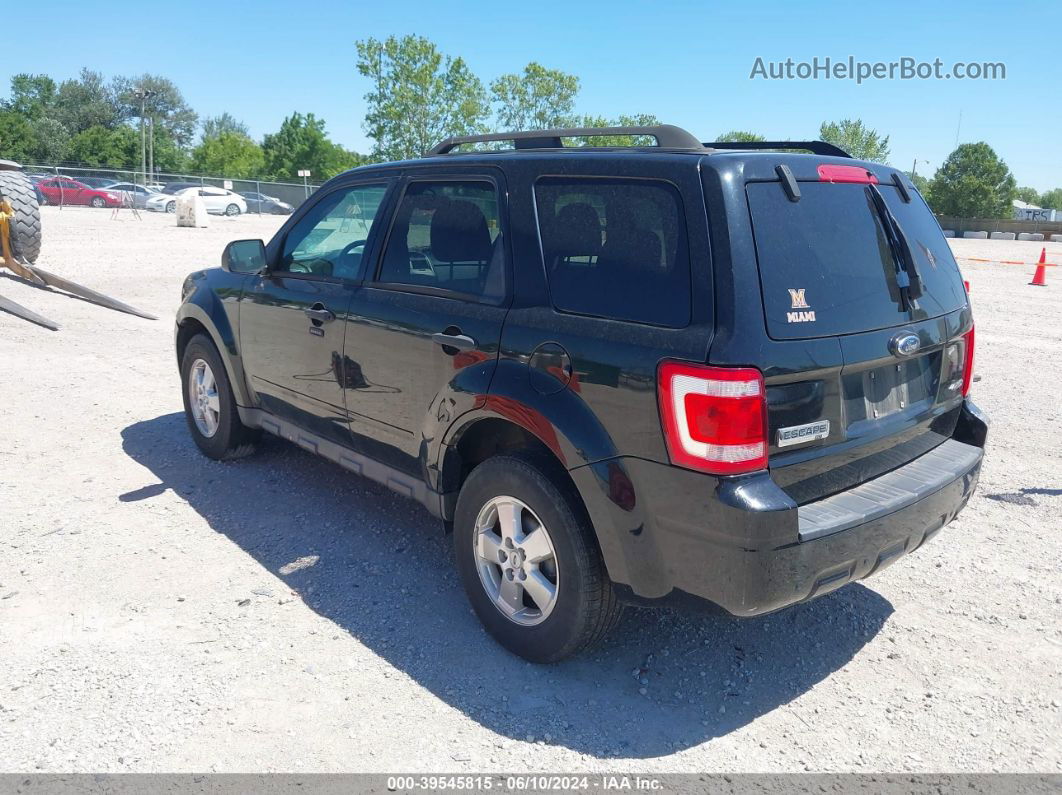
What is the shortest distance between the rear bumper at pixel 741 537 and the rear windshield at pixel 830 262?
22.3 inches

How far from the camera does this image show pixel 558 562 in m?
3.14

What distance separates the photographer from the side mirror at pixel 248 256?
4910mm

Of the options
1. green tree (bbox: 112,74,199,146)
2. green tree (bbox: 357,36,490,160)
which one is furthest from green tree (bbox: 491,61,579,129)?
green tree (bbox: 112,74,199,146)

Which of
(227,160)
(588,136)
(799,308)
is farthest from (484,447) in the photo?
(227,160)

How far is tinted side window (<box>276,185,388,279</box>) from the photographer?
4.31 m

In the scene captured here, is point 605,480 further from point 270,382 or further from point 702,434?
point 270,382

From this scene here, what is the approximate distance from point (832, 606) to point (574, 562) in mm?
1531

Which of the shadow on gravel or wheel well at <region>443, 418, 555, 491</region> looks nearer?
the shadow on gravel

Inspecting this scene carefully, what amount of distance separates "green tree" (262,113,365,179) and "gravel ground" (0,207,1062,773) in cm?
7110

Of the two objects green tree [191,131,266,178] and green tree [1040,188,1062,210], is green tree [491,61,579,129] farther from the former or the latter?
green tree [1040,188,1062,210]

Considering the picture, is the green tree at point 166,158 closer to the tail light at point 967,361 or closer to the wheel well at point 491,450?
the wheel well at point 491,450

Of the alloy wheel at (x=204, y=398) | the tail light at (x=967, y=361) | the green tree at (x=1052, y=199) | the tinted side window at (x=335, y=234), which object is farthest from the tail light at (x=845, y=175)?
the green tree at (x=1052, y=199)

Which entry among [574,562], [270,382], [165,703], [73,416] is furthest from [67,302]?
[574,562]

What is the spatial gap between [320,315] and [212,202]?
132 feet
